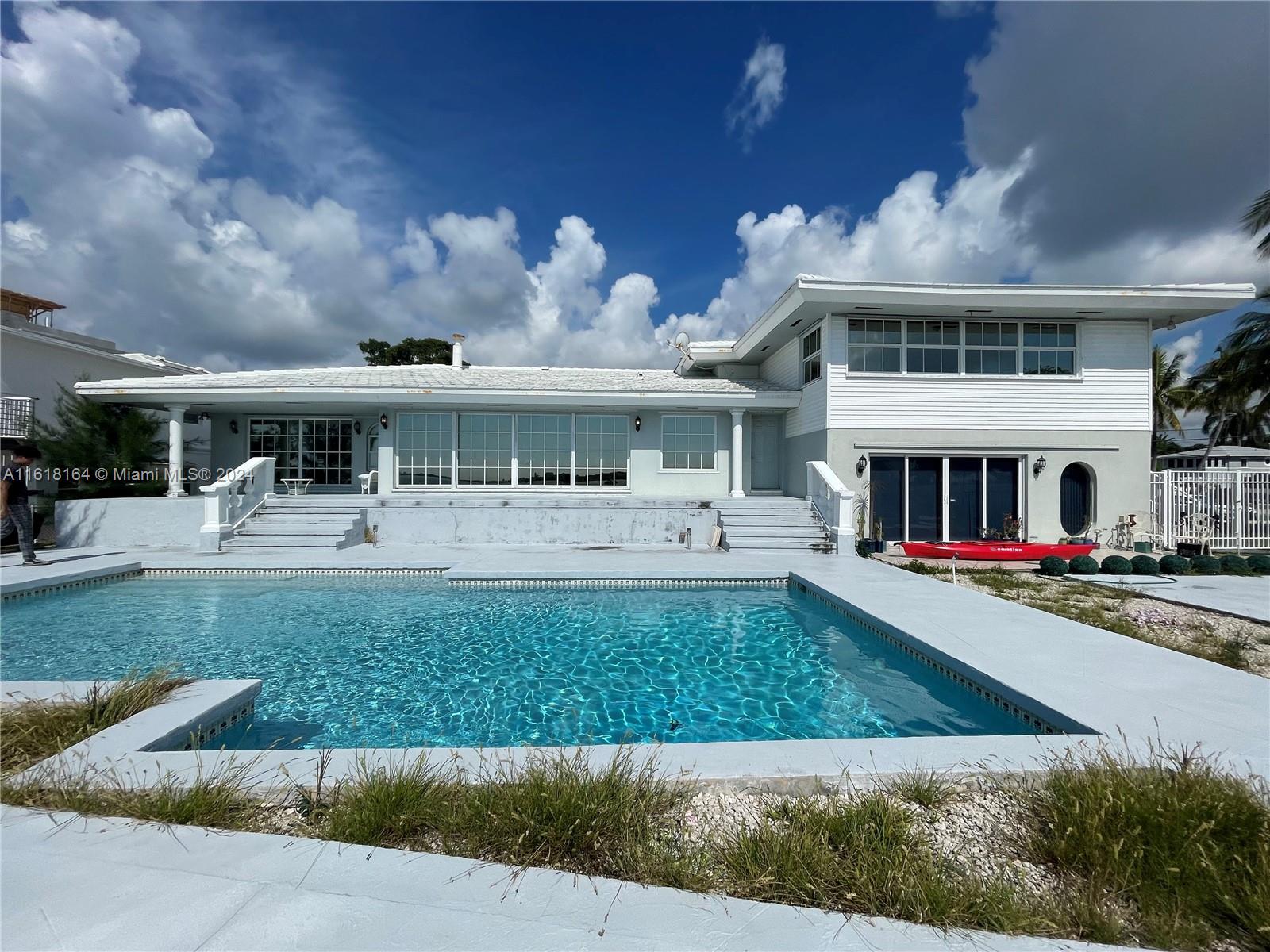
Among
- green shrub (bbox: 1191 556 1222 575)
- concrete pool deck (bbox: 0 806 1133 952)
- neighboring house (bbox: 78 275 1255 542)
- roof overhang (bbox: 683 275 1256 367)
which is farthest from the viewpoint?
neighboring house (bbox: 78 275 1255 542)

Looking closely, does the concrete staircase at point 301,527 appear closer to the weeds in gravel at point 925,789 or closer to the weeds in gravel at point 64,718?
the weeds in gravel at point 64,718

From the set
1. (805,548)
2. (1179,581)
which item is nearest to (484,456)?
(805,548)

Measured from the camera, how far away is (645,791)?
2.70 meters

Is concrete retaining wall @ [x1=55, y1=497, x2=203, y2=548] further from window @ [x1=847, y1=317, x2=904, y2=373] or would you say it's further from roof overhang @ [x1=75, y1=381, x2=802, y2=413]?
window @ [x1=847, y1=317, x2=904, y2=373]

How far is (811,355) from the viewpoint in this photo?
1483 centimetres

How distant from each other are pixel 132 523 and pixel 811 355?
17.3 m

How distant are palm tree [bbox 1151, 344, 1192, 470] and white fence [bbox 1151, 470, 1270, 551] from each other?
22156 mm

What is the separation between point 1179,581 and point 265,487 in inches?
765

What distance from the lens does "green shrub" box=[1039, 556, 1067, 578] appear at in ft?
33.1

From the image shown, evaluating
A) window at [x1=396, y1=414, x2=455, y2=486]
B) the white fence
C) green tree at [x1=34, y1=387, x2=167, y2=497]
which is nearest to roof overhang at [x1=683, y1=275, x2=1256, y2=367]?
the white fence

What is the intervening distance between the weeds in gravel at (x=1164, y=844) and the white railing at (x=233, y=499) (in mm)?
14558

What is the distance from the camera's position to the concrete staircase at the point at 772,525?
1266 centimetres

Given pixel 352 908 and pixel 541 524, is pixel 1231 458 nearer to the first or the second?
pixel 541 524

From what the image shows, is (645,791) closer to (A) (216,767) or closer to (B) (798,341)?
(A) (216,767)
